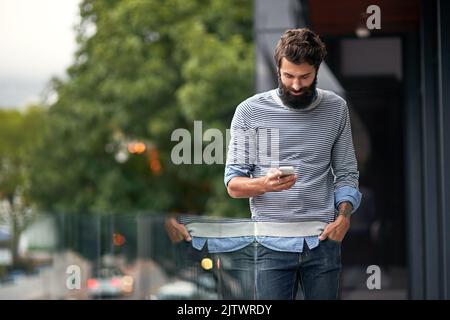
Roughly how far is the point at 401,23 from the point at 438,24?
1.74 ft

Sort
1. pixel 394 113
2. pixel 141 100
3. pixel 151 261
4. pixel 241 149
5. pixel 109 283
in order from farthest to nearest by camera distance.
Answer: pixel 141 100
pixel 151 261
pixel 394 113
pixel 109 283
pixel 241 149

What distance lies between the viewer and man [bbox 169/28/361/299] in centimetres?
340

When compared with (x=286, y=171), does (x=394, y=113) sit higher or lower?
higher

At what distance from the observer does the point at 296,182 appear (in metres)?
3.43

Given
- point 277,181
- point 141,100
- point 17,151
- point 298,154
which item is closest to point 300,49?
point 298,154

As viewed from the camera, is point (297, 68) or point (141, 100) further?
point (141, 100)

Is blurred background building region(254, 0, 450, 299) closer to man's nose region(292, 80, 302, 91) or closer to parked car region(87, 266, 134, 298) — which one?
man's nose region(292, 80, 302, 91)

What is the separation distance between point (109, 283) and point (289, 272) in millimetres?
4104

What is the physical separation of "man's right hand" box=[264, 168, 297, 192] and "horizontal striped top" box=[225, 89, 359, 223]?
0.04m

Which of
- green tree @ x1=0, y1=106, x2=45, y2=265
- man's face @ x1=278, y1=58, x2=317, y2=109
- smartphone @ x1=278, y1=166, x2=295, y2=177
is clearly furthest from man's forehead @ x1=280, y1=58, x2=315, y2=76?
green tree @ x1=0, y1=106, x2=45, y2=265

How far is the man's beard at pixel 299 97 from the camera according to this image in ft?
11.5

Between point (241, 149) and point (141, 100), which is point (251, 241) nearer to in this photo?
point (241, 149)

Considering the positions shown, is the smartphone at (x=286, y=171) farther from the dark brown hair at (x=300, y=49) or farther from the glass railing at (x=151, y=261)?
the dark brown hair at (x=300, y=49)

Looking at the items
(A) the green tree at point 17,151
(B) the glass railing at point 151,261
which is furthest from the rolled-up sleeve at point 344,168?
(A) the green tree at point 17,151
